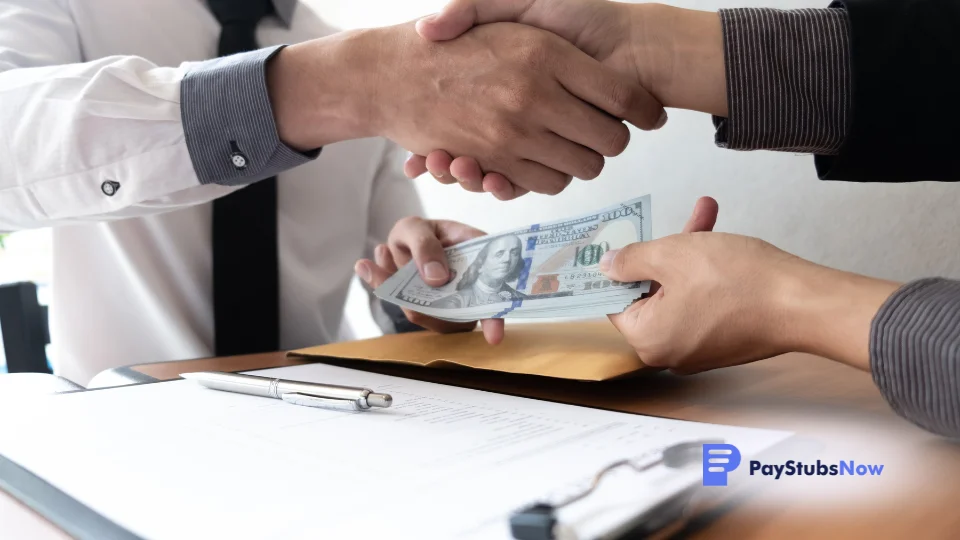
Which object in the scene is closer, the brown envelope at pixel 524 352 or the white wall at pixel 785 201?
the brown envelope at pixel 524 352

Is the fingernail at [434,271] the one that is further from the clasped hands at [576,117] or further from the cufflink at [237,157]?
the cufflink at [237,157]

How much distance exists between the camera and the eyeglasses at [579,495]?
29cm

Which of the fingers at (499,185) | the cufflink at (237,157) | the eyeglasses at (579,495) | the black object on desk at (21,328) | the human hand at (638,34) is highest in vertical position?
the human hand at (638,34)

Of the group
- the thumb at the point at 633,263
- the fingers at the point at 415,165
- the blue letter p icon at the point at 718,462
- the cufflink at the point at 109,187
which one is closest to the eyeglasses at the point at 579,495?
the blue letter p icon at the point at 718,462

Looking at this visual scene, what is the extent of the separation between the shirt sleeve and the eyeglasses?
620 millimetres

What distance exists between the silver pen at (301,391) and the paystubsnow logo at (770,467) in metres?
0.25

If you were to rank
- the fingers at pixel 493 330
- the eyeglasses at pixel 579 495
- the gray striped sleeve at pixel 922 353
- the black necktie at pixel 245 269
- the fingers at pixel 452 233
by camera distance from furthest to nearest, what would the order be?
the black necktie at pixel 245 269 → the fingers at pixel 452 233 → the fingers at pixel 493 330 → the gray striped sleeve at pixel 922 353 → the eyeglasses at pixel 579 495

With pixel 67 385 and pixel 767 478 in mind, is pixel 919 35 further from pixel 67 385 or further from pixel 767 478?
pixel 67 385

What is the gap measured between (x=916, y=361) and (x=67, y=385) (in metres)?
0.74

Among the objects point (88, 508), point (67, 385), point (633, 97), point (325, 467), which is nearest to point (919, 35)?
point (633, 97)

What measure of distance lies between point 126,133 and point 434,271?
40cm

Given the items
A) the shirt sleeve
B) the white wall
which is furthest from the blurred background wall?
the shirt sleeve

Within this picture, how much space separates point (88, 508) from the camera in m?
0.35

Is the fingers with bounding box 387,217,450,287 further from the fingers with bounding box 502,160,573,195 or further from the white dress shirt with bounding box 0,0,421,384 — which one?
the white dress shirt with bounding box 0,0,421,384
